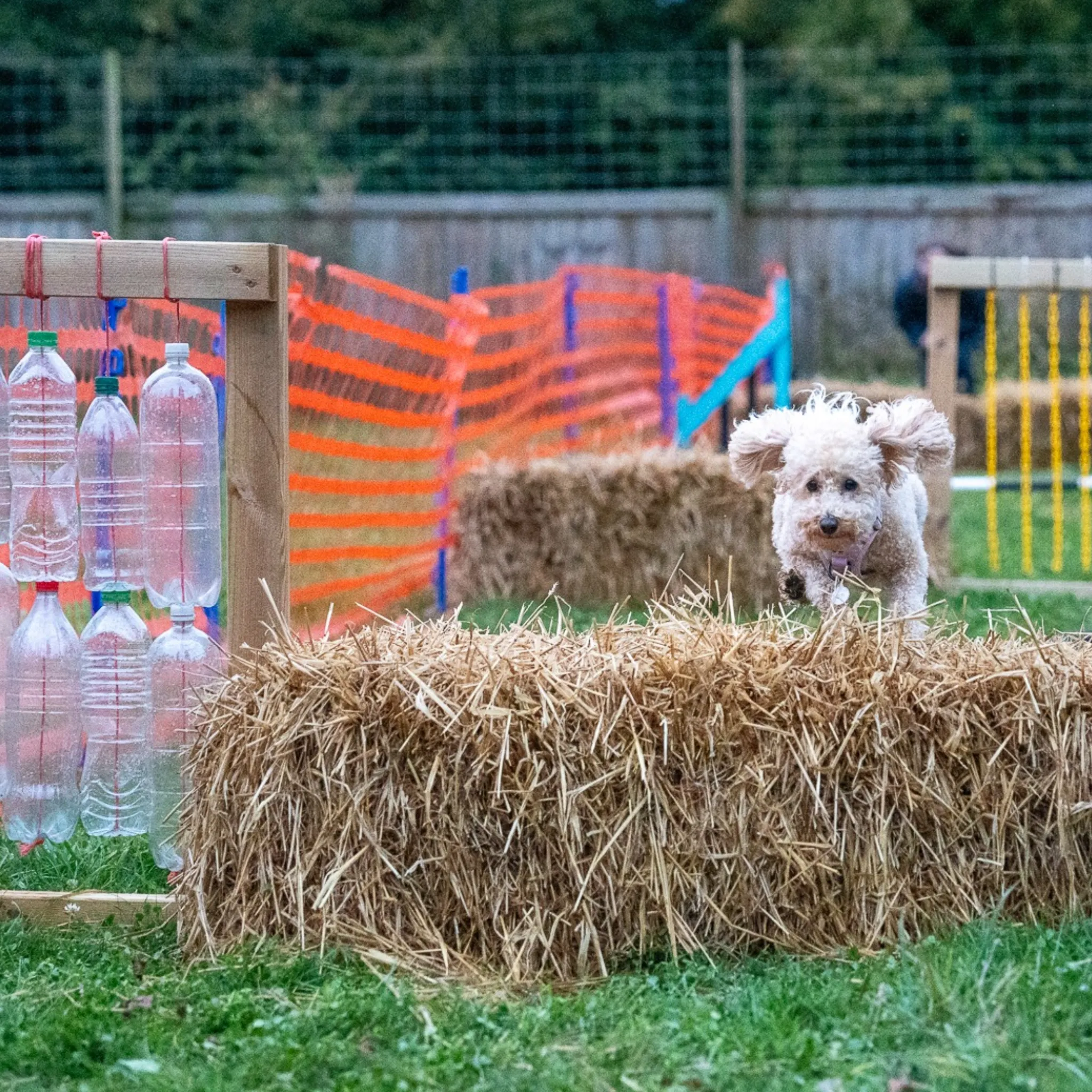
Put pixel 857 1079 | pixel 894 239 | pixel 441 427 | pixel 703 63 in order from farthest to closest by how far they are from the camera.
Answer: pixel 703 63
pixel 894 239
pixel 441 427
pixel 857 1079

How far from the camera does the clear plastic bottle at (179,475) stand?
12.1 ft

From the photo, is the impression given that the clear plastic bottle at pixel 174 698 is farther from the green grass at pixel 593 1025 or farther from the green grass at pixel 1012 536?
the green grass at pixel 1012 536

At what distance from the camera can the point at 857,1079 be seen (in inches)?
106

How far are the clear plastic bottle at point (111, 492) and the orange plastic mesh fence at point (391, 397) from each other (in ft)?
1.91

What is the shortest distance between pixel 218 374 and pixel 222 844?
262cm

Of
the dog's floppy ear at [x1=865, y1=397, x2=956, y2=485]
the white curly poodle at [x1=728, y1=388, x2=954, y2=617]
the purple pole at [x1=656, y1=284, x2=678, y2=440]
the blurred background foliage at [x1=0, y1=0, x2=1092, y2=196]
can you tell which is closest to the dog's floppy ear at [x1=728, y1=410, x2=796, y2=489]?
the white curly poodle at [x1=728, y1=388, x2=954, y2=617]

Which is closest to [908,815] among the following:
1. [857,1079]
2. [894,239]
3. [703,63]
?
[857,1079]

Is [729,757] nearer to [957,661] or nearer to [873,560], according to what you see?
[957,661]

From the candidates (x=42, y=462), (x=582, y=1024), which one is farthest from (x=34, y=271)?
(x=582, y=1024)

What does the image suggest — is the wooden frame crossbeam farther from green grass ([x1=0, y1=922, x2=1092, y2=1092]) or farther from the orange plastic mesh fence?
green grass ([x1=0, y1=922, x2=1092, y2=1092])

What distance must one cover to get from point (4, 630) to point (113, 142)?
42.2ft

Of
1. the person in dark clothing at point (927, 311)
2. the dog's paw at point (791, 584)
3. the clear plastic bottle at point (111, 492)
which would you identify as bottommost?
the dog's paw at point (791, 584)

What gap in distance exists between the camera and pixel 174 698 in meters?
3.78

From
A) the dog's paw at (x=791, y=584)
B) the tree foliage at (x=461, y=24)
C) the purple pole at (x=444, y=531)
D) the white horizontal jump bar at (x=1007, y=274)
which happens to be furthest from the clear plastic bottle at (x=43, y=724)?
the tree foliage at (x=461, y=24)
